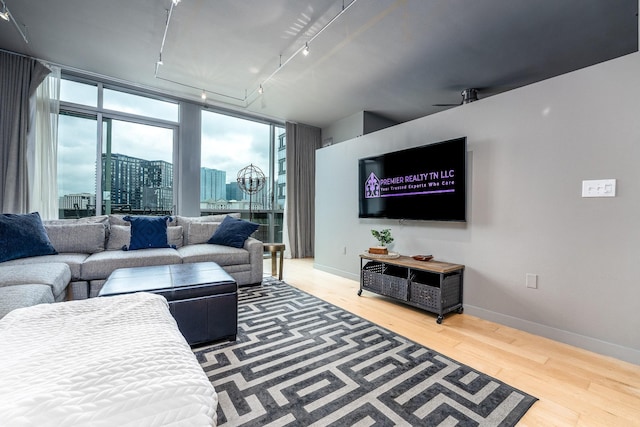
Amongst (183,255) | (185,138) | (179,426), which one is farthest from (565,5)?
(185,138)

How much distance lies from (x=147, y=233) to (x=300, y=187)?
3.12 m

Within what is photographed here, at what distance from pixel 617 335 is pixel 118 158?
231 inches

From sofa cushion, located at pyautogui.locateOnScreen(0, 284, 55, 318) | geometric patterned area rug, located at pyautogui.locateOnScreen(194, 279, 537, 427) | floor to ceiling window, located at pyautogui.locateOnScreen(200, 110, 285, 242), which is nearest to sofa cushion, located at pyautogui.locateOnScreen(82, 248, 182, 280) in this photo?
sofa cushion, located at pyautogui.locateOnScreen(0, 284, 55, 318)

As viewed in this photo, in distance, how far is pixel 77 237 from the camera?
3150mm

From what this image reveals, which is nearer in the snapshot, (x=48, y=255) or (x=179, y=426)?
(x=179, y=426)

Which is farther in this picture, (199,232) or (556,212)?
(199,232)

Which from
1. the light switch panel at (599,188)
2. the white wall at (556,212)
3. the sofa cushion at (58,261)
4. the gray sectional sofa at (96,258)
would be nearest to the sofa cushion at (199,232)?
the gray sectional sofa at (96,258)

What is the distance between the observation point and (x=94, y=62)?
143 inches

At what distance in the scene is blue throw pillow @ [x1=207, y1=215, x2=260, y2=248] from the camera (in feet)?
12.2

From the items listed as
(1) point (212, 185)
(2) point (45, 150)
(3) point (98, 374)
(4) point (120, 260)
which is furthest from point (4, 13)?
(3) point (98, 374)

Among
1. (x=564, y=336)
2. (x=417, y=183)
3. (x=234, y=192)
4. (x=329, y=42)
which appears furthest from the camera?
(x=234, y=192)

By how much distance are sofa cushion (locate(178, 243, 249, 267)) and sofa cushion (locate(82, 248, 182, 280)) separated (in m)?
0.12

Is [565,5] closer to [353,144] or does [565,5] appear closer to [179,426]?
[353,144]

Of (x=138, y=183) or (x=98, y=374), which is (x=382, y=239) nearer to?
(x=98, y=374)
